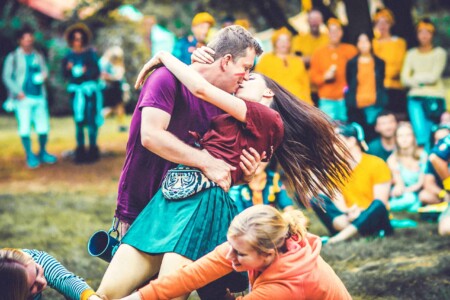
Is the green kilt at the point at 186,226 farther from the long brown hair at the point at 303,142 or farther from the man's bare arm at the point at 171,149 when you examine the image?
the long brown hair at the point at 303,142

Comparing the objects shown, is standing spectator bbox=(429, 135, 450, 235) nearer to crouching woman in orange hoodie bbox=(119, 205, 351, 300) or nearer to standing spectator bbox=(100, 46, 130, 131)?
crouching woman in orange hoodie bbox=(119, 205, 351, 300)

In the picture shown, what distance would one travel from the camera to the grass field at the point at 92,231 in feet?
17.9

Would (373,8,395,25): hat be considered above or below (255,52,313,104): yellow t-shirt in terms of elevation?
above

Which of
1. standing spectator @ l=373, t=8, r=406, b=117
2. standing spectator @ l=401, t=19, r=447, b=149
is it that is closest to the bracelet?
standing spectator @ l=401, t=19, r=447, b=149

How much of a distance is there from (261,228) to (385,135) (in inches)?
214

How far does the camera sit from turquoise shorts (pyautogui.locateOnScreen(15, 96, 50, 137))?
10998 millimetres

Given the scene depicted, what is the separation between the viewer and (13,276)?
11.0ft

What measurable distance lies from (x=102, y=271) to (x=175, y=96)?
109 inches

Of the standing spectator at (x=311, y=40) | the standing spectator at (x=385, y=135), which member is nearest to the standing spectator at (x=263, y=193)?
the standing spectator at (x=385, y=135)

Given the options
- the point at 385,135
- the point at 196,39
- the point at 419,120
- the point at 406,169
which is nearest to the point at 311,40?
the point at 419,120

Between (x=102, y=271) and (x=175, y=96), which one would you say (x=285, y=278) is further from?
(x=102, y=271)

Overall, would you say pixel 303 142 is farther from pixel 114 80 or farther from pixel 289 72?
pixel 114 80

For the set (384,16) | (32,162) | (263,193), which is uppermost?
(384,16)

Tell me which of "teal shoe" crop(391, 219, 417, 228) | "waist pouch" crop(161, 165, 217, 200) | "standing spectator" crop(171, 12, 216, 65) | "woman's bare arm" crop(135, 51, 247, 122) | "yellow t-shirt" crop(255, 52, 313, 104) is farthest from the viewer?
"yellow t-shirt" crop(255, 52, 313, 104)
